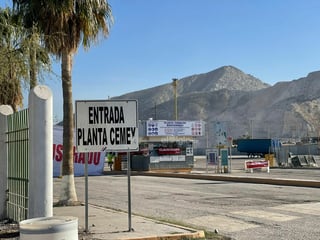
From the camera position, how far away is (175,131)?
44.0 m

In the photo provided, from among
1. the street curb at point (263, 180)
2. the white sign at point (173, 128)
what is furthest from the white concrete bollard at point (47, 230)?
the white sign at point (173, 128)

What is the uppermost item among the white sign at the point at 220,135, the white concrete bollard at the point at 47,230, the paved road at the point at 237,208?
the white sign at the point at 220,135

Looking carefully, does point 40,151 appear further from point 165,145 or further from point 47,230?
point 165,145

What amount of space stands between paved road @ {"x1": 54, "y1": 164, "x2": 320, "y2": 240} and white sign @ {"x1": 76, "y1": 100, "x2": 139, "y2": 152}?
9.46 ft

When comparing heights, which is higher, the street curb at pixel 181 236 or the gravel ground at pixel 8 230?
the gravel ground at pixel 8 230

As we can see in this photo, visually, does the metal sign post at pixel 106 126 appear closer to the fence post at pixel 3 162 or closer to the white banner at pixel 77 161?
the fence post at pixel 3 162

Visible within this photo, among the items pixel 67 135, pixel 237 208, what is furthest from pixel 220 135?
pixel 67 135

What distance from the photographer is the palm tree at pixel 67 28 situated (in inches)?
576

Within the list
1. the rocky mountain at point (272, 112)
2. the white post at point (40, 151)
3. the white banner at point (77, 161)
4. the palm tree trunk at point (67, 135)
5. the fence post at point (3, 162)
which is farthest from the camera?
the rocky mountain at point (272, 112)

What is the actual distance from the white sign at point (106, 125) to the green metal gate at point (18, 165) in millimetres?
1474

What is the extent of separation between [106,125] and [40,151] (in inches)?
56.5

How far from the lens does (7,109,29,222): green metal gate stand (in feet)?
36.7

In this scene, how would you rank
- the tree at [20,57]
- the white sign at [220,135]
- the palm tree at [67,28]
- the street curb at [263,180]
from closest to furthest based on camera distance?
the tree at [20,57]
the palm tree at [67,28]
the street curb at [263,180]
the white sign at [220,135]

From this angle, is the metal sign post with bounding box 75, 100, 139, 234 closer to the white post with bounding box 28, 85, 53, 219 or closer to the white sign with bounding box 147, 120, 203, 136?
the white post with bounding box 28, 85, 53, 219
